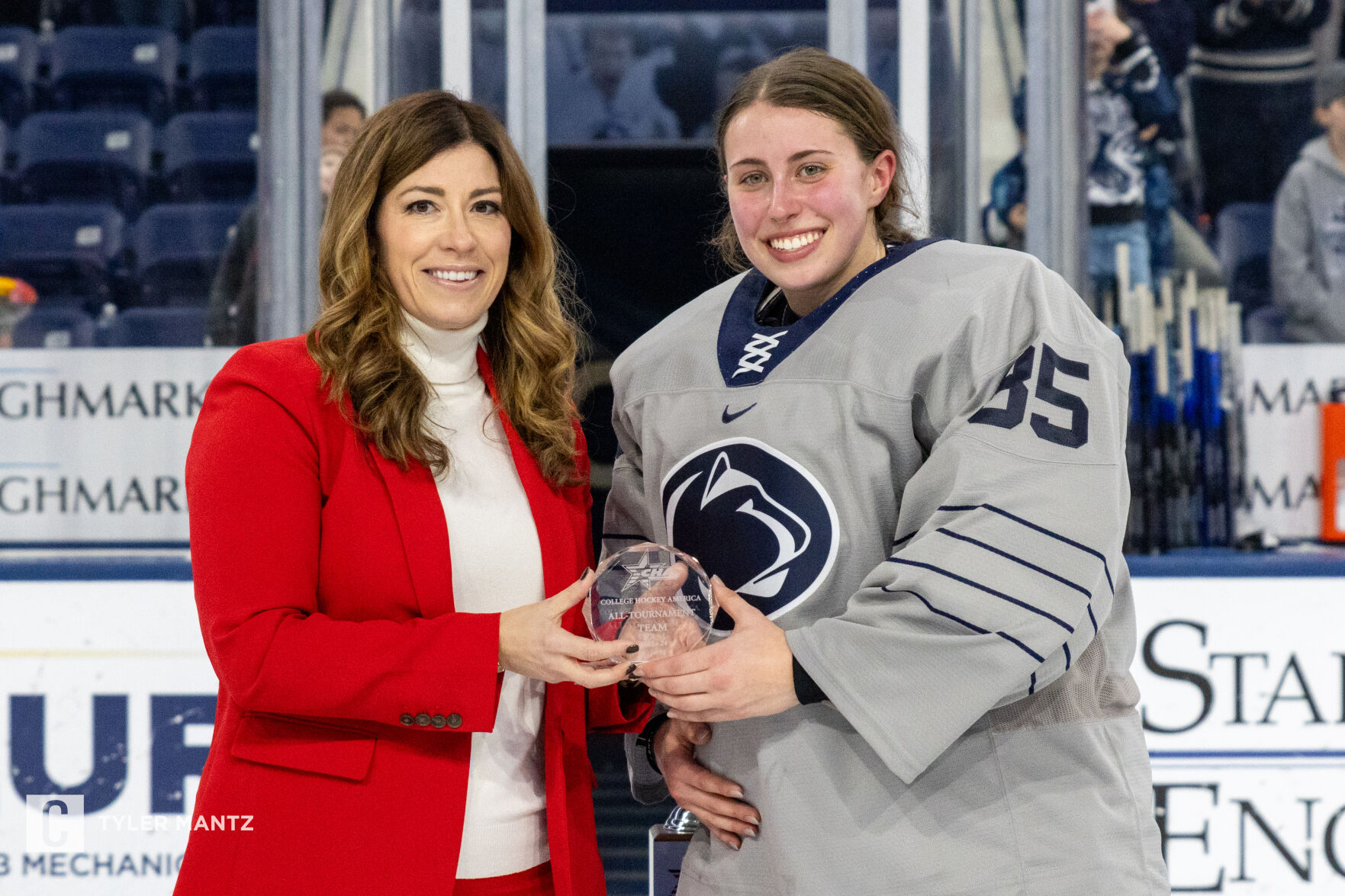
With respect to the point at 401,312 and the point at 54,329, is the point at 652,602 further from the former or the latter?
the point at 54,329

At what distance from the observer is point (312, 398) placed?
1.34 m

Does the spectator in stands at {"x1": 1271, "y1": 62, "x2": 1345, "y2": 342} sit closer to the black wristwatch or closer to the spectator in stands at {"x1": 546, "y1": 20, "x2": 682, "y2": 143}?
the black wristwatch

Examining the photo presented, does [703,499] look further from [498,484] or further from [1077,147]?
[1077,147]

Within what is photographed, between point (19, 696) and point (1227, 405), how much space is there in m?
2.78

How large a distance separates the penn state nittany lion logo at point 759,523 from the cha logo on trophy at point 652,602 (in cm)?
5

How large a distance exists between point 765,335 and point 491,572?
0.42m

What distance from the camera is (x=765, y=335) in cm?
137

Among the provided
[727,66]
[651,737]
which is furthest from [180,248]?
[727,66]

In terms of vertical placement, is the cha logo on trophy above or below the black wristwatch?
above

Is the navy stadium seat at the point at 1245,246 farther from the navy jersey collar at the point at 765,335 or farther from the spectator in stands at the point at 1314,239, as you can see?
the navy jersey collar at the point at 765,335

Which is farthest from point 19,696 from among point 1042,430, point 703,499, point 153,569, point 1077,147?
point 1077,147

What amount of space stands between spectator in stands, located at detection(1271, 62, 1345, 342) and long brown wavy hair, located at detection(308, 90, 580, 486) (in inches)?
85.4

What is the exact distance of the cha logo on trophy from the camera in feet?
4.04

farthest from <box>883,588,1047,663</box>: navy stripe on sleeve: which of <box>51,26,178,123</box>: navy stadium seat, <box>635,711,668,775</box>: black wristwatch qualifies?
<box>51,26,178,123</box>: navy stadium seat
